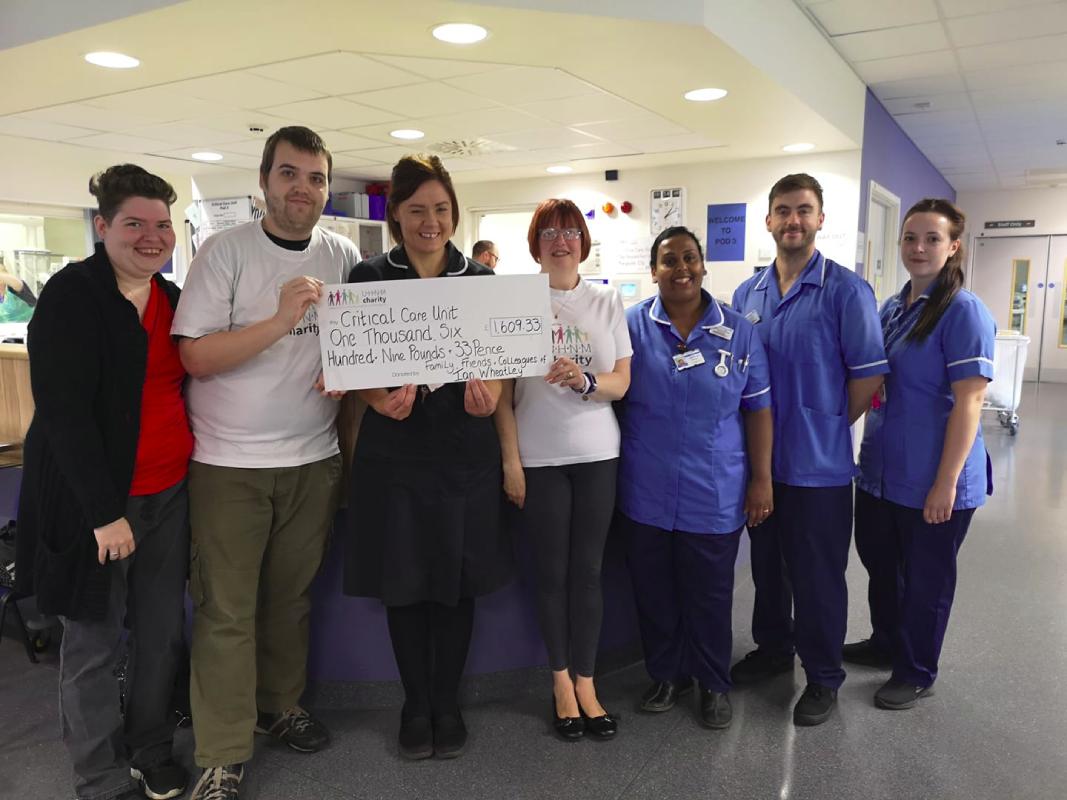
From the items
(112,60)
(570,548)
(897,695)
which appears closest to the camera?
(570,548)

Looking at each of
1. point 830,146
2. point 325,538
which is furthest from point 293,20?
point 830,146

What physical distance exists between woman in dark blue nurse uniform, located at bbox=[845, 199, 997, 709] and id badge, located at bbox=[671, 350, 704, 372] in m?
0.67

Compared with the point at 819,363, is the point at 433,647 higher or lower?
lower

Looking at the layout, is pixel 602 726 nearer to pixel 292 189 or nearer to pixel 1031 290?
pixel 292 189

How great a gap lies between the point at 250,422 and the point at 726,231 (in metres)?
4.65

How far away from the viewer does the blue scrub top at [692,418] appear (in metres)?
2.04

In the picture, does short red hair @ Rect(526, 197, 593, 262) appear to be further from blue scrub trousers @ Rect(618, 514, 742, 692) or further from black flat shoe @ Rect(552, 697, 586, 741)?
black flat shoe @ Rect(552, 697, 586, 741)

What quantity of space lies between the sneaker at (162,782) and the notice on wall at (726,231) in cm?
494

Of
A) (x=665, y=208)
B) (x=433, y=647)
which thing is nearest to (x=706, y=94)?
(x=665, y=208)

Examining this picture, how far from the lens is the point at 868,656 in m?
2.60

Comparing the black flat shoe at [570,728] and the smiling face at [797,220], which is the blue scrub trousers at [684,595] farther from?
the smiling face at [797,220]

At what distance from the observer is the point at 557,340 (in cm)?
198

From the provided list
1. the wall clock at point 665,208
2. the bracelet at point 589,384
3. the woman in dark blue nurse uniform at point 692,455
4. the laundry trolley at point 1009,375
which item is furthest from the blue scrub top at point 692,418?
the laundry trolley at point 1009,375

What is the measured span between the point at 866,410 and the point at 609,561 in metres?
0.92
